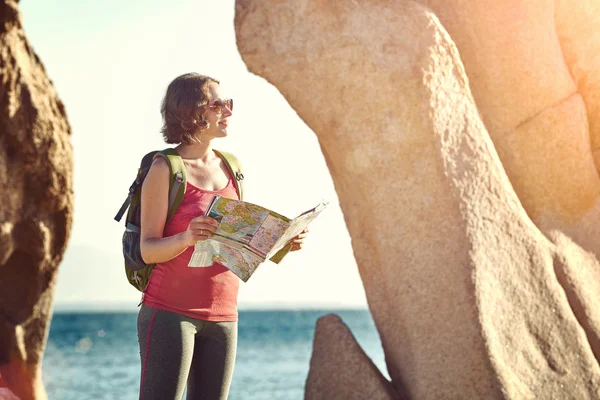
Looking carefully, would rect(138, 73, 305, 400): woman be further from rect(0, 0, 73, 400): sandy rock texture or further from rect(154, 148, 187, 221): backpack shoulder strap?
rect(0, 0, 73, 400): sandy rock texture

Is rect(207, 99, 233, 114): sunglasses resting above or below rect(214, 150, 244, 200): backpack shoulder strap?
above

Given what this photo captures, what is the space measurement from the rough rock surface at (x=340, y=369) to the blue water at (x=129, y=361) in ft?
14.0

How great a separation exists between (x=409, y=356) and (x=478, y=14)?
2.66 metres

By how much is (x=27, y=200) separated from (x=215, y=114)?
834 mm

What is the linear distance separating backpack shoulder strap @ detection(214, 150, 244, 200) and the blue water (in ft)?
20.6

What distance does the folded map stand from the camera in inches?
116

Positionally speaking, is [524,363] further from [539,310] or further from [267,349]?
[267,349]

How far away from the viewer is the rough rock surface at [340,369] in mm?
4883

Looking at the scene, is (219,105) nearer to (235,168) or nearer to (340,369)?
(235,168)

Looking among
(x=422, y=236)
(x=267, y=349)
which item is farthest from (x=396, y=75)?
(x=267, y=349)

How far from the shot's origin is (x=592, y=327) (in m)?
5.10

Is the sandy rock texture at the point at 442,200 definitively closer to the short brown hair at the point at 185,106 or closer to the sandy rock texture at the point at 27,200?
the short brown hair at the point at 185,106

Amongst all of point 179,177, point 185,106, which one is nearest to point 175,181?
point 179,177

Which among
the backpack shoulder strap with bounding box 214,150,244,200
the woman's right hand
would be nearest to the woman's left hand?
the backpack shoulder strap with bounding box 214,150,244,200
